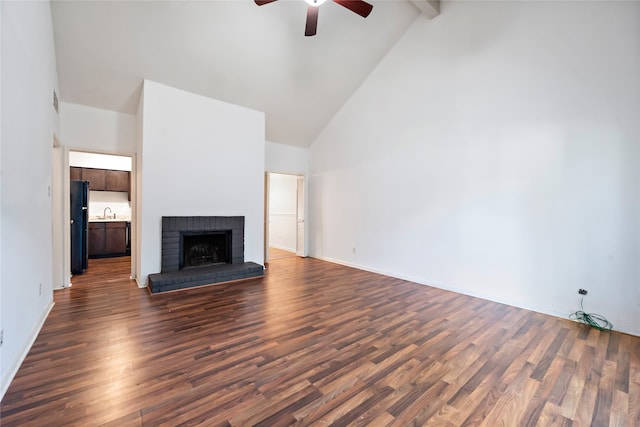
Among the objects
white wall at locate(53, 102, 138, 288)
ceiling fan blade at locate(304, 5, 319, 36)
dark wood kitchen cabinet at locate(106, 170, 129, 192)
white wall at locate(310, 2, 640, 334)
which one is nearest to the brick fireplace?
white wall at locate(53, 102, 138, 288)

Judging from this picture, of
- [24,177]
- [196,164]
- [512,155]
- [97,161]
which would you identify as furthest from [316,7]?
[97,161]

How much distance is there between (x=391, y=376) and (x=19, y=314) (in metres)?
2.94

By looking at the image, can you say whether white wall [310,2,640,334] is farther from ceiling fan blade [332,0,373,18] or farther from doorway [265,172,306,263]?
doorway [265,172,306,263]

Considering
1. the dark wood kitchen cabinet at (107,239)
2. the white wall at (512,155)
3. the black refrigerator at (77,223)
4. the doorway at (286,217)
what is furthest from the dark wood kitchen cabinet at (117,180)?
the white wall at (512,155)

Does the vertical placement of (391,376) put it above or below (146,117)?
below

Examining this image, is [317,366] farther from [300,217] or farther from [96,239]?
[96,239]

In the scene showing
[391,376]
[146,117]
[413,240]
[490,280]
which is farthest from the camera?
[413,240]

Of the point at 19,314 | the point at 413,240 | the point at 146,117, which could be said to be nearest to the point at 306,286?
the point at 413,240

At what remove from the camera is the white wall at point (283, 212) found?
7789 millimetres

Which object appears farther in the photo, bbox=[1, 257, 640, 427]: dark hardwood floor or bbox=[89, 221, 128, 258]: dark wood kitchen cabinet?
bbox=[89, 221, 128, 258]: dark wood kitchen cabinet

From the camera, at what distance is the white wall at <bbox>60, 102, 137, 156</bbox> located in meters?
4.21

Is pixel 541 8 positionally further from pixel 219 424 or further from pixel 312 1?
pixel 219 424

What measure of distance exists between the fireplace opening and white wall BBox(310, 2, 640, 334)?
109 inches

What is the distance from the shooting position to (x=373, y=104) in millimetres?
5359
